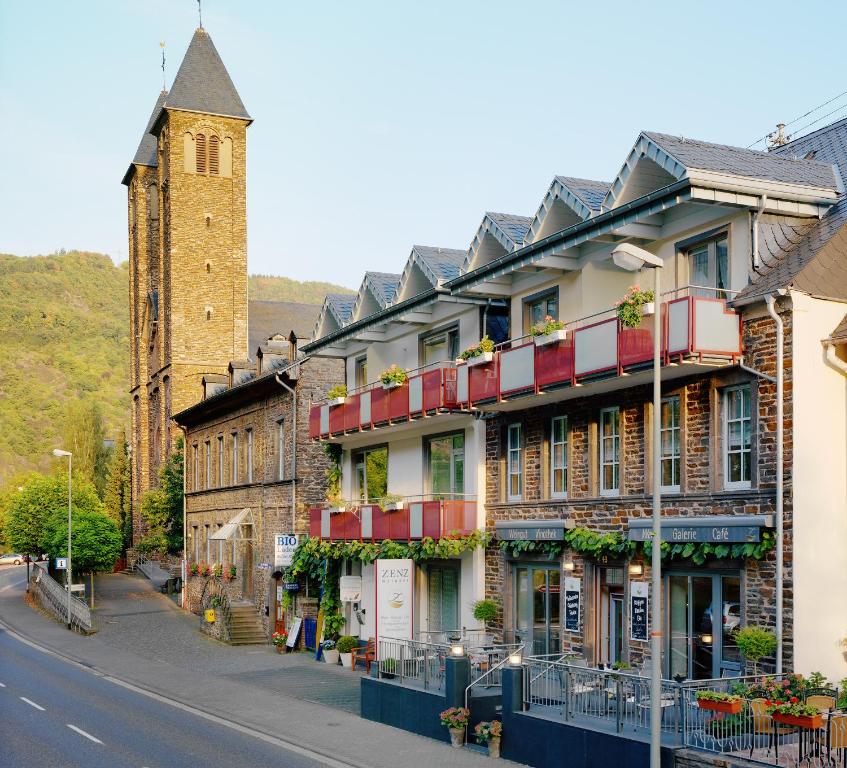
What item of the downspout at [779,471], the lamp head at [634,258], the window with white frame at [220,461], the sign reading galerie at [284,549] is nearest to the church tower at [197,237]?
the window with white frame at [220,461]

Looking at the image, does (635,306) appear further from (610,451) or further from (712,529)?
(610,451)

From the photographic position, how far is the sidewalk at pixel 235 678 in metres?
20.3

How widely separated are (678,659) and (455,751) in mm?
3949

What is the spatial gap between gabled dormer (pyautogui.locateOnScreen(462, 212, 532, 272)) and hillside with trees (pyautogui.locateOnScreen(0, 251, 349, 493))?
9700 centimetres

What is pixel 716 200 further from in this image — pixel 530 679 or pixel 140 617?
pixel 140 617

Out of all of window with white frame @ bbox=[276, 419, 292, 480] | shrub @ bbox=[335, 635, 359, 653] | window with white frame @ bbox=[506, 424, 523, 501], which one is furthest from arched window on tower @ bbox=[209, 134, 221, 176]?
window with white frame @ bbox=[506, 424, 523, 501]

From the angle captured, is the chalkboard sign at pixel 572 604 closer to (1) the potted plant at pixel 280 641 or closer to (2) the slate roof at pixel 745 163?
(2) the slate roof at pixel 745 163

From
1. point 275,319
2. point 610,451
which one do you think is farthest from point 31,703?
point 275,319

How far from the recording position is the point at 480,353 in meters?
24.4

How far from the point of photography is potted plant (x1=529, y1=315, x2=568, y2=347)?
21.4 metres

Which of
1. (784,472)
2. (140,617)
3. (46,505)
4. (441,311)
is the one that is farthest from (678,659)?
(46,505)

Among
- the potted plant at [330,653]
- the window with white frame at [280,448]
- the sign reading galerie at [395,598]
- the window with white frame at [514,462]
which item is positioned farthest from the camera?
the window with white frame at [280,448]

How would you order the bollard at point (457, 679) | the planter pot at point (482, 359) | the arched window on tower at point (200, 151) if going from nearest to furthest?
the bollard at point (457, 679), the planter pot at point (482, 359), the arched window on tower at point (200, 151)

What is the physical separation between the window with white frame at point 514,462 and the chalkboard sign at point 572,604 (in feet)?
9.52
